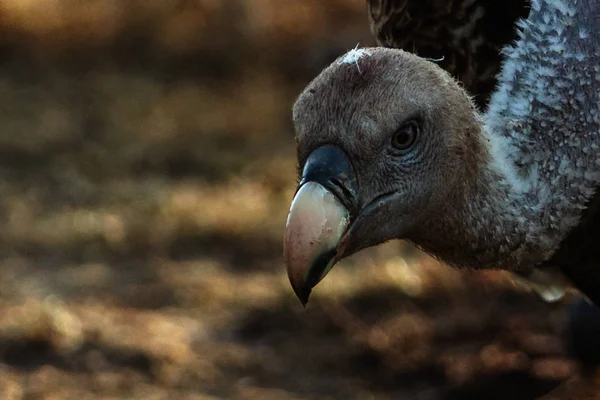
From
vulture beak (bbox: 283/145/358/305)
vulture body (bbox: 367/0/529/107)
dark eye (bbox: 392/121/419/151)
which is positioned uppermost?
vulture body (bbox: 367/0/529/107)

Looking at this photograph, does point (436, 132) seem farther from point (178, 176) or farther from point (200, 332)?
point (178, 176)

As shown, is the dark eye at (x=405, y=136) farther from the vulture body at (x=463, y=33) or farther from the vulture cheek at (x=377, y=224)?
the vulture body at (x=463, y=33)

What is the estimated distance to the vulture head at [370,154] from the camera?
8.34 feet

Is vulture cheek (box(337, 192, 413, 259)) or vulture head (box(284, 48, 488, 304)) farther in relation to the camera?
vulture cheek (box(337, 192, 413, 259))

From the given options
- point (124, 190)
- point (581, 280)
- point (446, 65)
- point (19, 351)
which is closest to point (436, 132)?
point (446, 65)

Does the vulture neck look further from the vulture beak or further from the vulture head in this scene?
the vulture beak

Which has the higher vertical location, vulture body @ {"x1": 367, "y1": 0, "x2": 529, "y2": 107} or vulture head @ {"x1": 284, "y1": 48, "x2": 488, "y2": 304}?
vulture body @ {"x1": 367, "y1": 0, "x2": 529, "y2": 107}

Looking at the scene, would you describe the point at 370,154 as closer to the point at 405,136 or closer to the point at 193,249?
the point at 405,136

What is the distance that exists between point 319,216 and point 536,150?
874 millimetres

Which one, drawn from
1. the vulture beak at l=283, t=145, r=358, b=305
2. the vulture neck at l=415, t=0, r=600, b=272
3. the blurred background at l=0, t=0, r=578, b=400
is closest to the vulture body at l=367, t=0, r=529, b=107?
the vulture neck at l=415, t=0, r=600, b=272

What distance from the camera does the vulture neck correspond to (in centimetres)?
297

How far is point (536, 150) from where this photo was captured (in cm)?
309

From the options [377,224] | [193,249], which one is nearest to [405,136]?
[377,224]

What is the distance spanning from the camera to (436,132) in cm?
277
